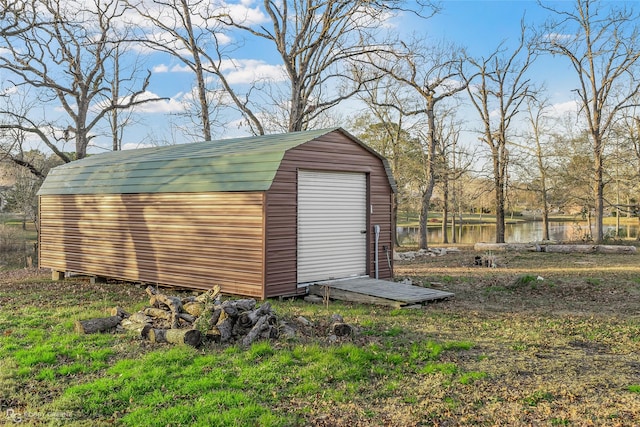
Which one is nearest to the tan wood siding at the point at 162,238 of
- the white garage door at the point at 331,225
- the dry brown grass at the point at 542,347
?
the white garage door at the point at 331,225

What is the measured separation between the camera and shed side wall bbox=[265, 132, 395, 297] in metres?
9.30

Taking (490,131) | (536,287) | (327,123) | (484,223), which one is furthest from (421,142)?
(484,223)

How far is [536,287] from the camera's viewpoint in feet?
35.5

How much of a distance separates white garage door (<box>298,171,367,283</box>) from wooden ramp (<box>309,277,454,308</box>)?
42 centimetres

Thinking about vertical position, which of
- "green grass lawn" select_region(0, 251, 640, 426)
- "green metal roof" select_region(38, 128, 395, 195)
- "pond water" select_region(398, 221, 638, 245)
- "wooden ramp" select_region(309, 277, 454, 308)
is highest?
"green metal roof" select_region(38, 128, 395, 195)

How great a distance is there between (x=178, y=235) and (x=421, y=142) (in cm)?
1779

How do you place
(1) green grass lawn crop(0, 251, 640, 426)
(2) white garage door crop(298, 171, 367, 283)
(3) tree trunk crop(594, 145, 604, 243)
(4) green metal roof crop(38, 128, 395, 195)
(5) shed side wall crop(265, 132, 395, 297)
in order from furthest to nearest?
(3) tree trunk crop(594, 145, 604, 243) < (2) white garage door crop(298, 171, 367, 283) < (4) green metal roof crop(38, 128, 395, 195) < (5) shed side wall crop(265, 132, 395, 297) < (1) green grass lawn crop(0, 251, 640, 426)

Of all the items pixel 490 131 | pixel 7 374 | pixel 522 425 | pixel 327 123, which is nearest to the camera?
pixel 522 425

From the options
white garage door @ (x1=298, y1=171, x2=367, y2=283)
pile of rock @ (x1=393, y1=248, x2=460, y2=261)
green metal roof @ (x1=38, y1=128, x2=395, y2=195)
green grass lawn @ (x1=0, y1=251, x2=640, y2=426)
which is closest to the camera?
green grass lawn @ (x1=0, y1=251, x2=640, y2=426)

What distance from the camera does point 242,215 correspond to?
948cm

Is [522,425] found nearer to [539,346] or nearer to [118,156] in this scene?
[539,346]

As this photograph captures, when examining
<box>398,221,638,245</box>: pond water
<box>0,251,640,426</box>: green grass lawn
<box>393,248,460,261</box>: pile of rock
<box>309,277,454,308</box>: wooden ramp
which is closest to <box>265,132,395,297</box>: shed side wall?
<box>309,277,454,308</box>: wooden ramp

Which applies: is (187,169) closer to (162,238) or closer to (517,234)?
(162,238)

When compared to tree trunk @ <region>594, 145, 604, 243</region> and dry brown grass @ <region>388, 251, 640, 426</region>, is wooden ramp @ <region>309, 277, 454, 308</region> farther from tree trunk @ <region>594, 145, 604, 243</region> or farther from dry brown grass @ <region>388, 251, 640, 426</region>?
tree trunk @ <region>594, 145, 604, 243</region>
